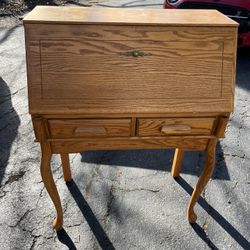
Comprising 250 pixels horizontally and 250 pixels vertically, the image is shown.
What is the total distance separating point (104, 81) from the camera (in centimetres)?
156

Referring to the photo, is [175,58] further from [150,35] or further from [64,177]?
[64,177]

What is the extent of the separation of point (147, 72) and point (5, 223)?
1.59 meters

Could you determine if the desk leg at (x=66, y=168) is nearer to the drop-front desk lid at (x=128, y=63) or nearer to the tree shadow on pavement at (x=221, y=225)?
the drop-front desk lid at (x=128, y=63)

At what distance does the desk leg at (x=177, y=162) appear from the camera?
251cm

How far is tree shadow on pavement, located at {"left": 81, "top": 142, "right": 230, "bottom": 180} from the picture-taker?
2.77 m

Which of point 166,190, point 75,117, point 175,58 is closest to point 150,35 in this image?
point 175,58

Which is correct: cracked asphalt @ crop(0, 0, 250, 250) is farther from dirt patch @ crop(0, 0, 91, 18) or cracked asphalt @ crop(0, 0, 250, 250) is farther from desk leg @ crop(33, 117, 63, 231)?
dirt patch @ crop(0, 0, 91, 18)

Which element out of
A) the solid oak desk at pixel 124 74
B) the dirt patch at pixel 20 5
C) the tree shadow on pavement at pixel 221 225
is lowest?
the tree shadow on pavement at pixel 221 225

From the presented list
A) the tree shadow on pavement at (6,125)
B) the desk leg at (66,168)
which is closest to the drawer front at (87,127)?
the desk leg at (66,168)

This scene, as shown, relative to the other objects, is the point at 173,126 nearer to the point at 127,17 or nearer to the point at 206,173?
the point at 206,173

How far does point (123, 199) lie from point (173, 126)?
1022mm

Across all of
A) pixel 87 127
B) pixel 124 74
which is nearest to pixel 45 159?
pixel 87 127

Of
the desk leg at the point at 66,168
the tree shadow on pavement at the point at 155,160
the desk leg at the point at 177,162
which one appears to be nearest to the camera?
the desk leg at the point at 66,168

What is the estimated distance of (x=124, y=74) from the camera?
1.57 m
